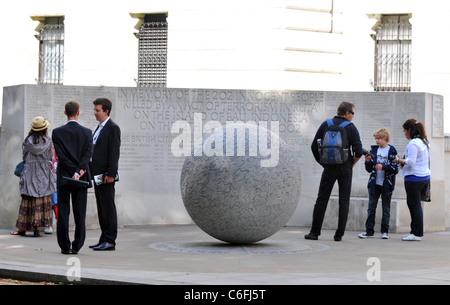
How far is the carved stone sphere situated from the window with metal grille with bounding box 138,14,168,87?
9624mm

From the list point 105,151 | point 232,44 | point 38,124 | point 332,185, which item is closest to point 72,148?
point 105,151

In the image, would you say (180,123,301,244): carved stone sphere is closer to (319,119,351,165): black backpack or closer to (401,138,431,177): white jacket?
(319,119,351,165): black backpack

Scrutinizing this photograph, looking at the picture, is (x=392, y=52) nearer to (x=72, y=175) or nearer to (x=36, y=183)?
(x=36, y=183)

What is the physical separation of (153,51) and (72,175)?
1050cm

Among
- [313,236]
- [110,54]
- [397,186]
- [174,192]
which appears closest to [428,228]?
[397,186]

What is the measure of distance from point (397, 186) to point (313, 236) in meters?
2.99

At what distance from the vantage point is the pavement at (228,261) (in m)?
7.56

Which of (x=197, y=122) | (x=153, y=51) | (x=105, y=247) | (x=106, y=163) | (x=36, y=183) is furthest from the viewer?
(x=153, y=51)

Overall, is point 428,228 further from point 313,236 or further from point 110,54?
point 110,54

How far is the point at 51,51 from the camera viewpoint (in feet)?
67.7

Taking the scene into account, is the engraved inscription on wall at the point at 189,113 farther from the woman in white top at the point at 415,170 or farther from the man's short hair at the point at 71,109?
the man's short hair at the point at 71,109

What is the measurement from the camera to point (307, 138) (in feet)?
48.3

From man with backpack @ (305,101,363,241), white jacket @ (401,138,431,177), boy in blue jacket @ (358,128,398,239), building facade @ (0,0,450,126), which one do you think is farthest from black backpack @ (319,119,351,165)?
building facade @ (0,0,450,126)

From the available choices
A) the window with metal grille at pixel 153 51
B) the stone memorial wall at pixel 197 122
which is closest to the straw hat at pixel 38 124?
the stone memorial wall at pixel 197 122
